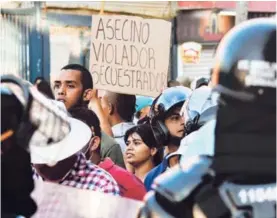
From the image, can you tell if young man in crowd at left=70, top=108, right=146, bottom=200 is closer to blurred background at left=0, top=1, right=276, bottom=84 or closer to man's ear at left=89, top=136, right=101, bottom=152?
man's ear at left=89, top=136, right=101, bottom=152

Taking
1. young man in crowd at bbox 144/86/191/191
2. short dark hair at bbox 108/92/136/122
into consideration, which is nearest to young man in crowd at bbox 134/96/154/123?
short dark hair at bbox 108/92/136/122

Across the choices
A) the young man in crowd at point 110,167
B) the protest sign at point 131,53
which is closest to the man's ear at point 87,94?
the protest sign at point 131,53

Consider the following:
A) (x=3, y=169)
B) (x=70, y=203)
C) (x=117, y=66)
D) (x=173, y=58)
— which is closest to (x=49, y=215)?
(x=70, y=203)

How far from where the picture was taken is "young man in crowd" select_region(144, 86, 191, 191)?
17.7ft

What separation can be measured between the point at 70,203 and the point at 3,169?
0.43m

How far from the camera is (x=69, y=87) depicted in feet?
18.9

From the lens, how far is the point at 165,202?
8.46 feet

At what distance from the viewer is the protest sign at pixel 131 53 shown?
19.5 ft

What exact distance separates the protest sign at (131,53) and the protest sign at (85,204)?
2740 millimetres

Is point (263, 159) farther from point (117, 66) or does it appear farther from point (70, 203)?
point (117, 66)

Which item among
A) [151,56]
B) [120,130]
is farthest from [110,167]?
[120,130]

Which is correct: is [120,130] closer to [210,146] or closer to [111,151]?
[111,151]

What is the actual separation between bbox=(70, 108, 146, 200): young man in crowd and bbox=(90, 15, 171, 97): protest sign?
3.53ft

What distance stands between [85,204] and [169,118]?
2.38 metres
